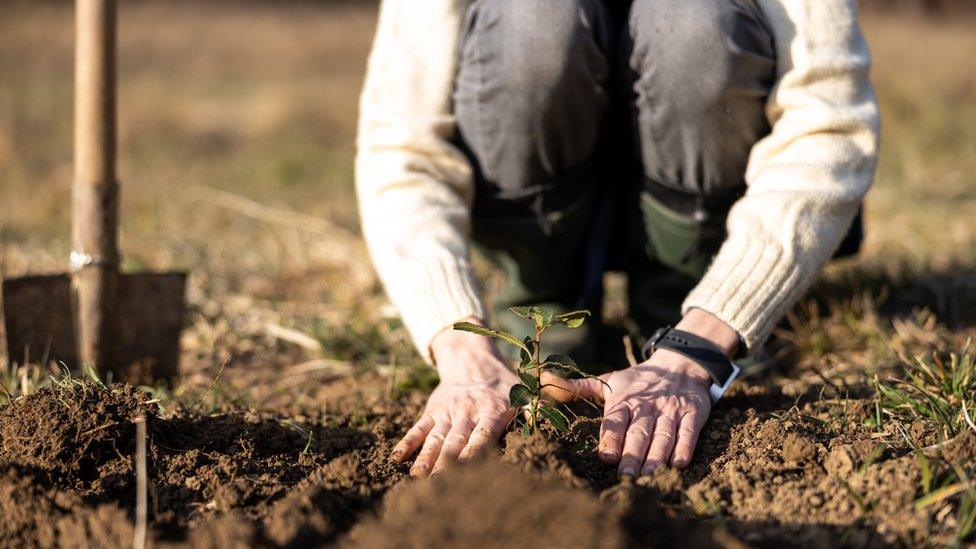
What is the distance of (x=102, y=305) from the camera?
2070mm

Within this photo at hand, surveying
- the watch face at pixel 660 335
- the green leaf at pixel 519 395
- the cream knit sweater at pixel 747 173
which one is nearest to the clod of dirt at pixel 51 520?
the green leaf at pixel 519 395

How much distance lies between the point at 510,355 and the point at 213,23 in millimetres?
10031

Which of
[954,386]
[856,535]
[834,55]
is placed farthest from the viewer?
[834,55]

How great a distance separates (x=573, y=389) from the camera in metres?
1.52

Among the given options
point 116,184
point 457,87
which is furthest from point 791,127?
point 116,184

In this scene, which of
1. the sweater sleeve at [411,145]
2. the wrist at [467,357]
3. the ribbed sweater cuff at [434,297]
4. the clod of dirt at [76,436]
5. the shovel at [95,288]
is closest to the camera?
the clod of dirt at [76,436]

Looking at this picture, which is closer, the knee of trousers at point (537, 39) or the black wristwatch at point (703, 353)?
the black wristwatch at point (703, 353)

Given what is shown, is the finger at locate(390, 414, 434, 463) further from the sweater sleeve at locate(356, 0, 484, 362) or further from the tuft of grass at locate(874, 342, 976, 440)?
the tuft of grass at locate(874, 342, 976, 440)

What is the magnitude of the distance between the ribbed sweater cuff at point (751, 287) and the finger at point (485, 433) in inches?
17.1

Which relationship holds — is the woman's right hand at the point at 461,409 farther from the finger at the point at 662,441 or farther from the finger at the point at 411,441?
the finger at the point at 662,441

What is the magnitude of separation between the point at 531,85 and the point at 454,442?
30.0 inches

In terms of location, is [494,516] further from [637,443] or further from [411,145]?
[411,145]

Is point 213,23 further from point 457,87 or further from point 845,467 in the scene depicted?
point 845,467

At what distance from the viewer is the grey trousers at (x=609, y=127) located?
1.77 m
